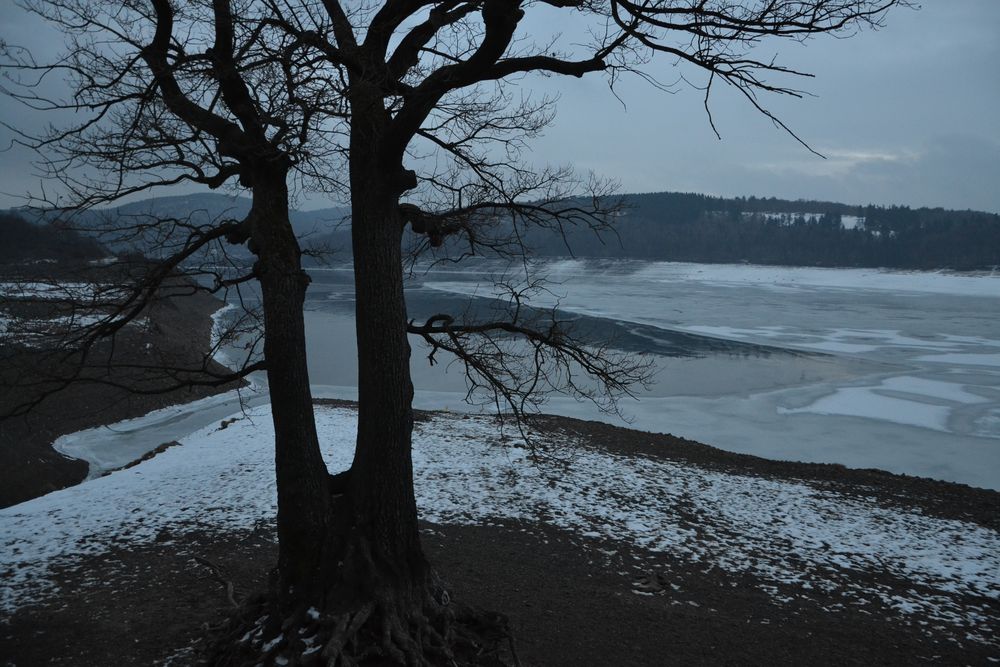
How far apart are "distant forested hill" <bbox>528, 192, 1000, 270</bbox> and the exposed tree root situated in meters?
76.6

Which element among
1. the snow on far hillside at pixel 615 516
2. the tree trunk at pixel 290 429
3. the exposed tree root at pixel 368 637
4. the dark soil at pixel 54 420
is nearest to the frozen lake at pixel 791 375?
the dark soil at pixel 54 420

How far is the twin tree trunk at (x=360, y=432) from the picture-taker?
18.4ft

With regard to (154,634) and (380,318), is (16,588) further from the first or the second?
(380,318)

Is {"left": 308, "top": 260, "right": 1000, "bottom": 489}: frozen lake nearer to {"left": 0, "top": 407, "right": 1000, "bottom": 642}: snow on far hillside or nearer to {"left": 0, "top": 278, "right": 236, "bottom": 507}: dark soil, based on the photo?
{"left": 0, "top": 407, "right": 1000, "bottom": 642}: snow on far hillside

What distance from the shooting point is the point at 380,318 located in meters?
5.66

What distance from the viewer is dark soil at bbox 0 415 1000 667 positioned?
21.3ft

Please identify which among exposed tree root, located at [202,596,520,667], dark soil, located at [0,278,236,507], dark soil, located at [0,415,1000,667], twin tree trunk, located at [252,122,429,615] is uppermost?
twin tree trunk, located at [252,122,429,615]

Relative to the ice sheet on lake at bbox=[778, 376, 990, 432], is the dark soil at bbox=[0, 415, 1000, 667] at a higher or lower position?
higher

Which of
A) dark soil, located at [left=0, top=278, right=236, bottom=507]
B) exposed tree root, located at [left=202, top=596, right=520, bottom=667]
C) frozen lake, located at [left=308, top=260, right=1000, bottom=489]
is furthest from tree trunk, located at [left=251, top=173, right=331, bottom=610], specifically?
frozen lake, located at [left=308, top=260, right=1000, bottom=489]

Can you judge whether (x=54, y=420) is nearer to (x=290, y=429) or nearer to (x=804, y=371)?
(x=290, y=429)

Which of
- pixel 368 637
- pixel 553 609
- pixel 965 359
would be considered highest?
pixel 368 637

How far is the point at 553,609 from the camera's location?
7.47 metres

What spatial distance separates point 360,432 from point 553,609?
320 centimetres

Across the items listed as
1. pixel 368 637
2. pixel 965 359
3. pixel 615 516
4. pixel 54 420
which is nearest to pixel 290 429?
pixel 368 637
